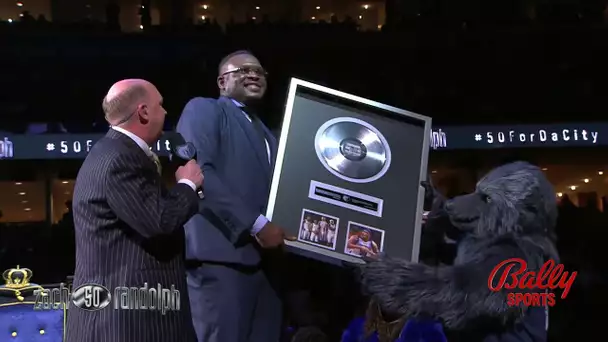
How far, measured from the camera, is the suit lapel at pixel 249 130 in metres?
2.08

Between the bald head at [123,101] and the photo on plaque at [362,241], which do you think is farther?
the photo on plaque at [362,241]

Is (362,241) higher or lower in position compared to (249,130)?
lower

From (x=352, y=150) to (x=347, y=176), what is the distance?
0.08 metres

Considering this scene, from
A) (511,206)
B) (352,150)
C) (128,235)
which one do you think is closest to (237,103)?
(352,150)

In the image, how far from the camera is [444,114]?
5.67m

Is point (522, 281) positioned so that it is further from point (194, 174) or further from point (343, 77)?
point (343, 77)

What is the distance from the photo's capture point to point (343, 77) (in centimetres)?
591

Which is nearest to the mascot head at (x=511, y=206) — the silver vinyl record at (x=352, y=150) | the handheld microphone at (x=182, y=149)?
the silver vinyl record at (x=352, y=150)

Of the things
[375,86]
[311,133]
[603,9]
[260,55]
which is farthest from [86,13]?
[311,133]

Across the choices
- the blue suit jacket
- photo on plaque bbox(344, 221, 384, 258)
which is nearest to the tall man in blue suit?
the blue suit jacket

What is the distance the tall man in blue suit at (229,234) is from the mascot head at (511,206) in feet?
1.86

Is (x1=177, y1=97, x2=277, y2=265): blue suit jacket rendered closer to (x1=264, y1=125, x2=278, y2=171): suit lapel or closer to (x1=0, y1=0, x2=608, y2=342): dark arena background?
(x1=264, y1=125, x2=278, y2=171): suit lapel

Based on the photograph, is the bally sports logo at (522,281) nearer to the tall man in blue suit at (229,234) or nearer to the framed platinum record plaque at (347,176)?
the framed platinum record plaque at (347,176)

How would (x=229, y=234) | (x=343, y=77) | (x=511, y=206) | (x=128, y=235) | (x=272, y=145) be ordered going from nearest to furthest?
(x=128, y=235) < (x=229, y=234) < (x=511, y=206) < (x=272, y=145) < (x=343, y=77)
